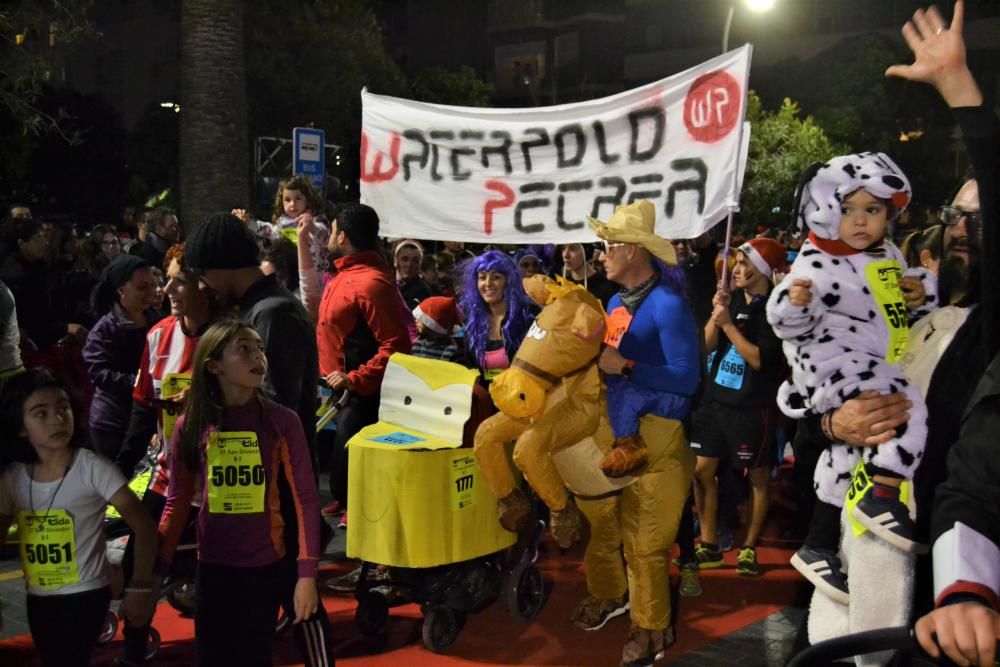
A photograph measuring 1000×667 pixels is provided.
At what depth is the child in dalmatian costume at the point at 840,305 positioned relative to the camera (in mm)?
3568

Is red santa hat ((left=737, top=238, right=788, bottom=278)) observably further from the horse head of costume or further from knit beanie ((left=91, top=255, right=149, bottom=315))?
knit beanie ((left=91, top=255, right=149, bottom=315))

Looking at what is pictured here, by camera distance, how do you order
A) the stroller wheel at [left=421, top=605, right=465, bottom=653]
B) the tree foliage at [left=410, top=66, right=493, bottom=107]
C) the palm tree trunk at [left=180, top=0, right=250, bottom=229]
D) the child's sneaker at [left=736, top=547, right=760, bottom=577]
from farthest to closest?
the tree foliage at [left=410, top=66, right=493, bottom=107] → the palm tree trunk at [left=180, top=0, right=250, bottom=229] → the child's sneaker at [left=736, top=547, right=760, bottom=577] → the stroller wheel at [left=421, top=605, right=465, bottom=653]

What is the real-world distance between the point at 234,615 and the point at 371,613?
1.70 m

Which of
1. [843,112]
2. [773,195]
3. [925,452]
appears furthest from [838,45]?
[925,452]

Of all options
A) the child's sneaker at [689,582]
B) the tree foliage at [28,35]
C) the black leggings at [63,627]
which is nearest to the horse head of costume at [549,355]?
the black leggings at [63,627]

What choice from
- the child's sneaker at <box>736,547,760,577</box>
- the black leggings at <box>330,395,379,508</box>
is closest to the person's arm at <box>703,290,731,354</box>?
the child's sneaker at <box>736,547,760,577</box>

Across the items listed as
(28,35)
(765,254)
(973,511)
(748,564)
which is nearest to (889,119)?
(28,35)

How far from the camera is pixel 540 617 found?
19.3ft

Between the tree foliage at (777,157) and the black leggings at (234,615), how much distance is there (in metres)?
39.6

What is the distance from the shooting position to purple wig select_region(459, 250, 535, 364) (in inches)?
262

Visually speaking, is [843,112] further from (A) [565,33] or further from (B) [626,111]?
(B) [626,111]

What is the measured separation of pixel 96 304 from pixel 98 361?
137cm

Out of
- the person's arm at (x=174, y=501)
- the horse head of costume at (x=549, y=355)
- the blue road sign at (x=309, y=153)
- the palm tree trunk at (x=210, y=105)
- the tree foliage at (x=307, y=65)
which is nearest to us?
the person's arm at (x=174, y=501)

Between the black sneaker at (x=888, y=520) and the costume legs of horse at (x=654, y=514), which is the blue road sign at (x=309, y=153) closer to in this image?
the costume legs of horse at (x=654, y=514)
